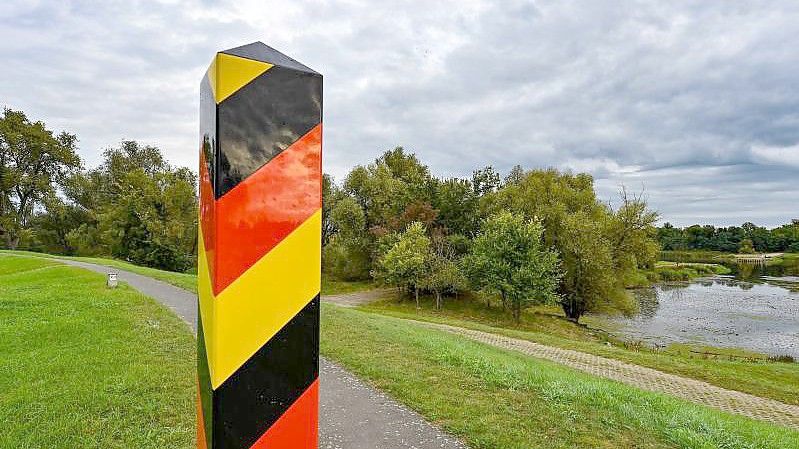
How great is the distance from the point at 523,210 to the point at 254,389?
3136 cm

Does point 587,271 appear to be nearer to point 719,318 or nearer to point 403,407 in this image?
point 719,318

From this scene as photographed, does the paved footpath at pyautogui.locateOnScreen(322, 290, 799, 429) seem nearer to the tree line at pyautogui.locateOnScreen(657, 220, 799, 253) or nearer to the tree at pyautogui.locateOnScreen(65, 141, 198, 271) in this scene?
the tree at pyautogui.locateOnScreen(65, 141, 198, 271)

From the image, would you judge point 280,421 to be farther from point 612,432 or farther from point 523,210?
point 523,210

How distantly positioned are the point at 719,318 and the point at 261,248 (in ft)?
119

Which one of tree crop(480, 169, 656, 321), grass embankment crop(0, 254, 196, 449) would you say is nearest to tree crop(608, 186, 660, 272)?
tree crop(480, 169, 656, 321)

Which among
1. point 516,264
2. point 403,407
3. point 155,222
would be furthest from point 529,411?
point 155,222

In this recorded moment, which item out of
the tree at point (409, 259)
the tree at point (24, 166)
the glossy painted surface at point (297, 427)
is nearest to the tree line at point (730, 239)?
the tree at point (409, 259)

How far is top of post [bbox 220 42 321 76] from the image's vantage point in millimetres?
924

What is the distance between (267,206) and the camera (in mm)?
935

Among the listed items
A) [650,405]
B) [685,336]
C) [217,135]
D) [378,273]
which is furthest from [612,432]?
[378,273]

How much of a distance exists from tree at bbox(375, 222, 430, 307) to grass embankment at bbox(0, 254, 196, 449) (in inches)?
681

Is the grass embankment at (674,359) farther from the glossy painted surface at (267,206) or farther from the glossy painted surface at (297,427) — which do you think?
the glossy painted surface at (267,206)

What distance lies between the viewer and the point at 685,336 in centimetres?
2442

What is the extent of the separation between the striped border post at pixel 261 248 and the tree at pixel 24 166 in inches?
1912
